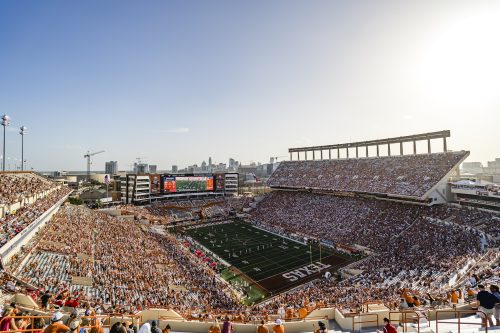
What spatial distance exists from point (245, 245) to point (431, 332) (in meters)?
30.0

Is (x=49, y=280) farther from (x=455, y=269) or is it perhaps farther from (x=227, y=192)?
(x=227, y=192)

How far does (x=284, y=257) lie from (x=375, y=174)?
21257mm

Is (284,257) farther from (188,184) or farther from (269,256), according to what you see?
(188,184)

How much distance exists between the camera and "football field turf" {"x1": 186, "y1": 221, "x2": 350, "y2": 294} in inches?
1022

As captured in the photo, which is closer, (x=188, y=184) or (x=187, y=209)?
(x=187, y=209)

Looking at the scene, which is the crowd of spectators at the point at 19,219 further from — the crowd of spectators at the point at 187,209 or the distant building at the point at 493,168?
the distant building at the point at 493,168

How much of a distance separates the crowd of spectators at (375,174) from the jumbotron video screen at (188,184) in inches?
603

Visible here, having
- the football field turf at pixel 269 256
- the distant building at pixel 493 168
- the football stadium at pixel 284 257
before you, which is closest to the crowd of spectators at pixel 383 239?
the football stadium at pixel 284 257

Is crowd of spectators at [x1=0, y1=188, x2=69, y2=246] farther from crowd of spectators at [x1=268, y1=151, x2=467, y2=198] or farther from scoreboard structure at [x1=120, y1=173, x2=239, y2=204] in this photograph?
crowd of spectators at [x1=268, y1=151, x2=467, y2=198]

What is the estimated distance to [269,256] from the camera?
1249 inches

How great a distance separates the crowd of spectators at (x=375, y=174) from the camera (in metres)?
34.3


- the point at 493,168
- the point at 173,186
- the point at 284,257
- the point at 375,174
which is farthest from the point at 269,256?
the point at 493,168

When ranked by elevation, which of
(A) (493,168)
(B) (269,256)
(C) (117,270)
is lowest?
(B) (269,256)

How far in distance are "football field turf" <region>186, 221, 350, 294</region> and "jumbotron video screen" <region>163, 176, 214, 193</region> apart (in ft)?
63.0
